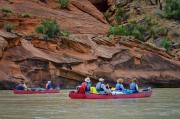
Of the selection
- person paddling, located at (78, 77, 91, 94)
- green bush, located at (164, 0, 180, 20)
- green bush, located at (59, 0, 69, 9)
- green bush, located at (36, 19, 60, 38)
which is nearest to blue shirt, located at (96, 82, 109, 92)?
person paddling, located at (78, 77, 91, 94)

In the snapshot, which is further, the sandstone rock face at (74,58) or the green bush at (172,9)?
the green bush at (172,9)

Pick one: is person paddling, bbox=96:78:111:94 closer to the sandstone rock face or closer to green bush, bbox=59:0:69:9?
the sandstone rock face

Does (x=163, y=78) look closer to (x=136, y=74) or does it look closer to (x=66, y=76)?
(x=136, y=74)

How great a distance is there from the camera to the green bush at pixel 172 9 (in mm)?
82500

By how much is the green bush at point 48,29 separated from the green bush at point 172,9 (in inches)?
931

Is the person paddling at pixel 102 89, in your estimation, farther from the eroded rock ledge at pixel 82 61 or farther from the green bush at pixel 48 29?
the green bush at pixel 48 29

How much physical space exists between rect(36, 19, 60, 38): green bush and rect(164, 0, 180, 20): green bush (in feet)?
77.6

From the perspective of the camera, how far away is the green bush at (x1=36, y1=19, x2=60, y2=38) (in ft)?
211

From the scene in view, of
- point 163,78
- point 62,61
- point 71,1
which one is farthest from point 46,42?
point 71,1

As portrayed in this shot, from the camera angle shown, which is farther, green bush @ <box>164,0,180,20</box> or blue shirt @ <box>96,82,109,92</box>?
green bush @ <box>164,0,180,20</box>

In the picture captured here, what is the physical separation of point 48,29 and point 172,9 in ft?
86.0

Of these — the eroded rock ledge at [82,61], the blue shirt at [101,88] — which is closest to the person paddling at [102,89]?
the blue shirt at [101,88]

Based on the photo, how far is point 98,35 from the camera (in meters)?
72.1

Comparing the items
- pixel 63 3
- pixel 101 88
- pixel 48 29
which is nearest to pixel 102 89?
pixel 101 88
